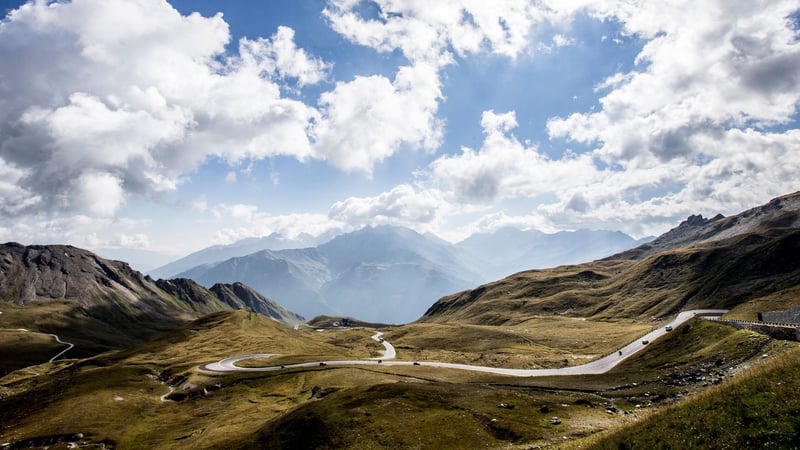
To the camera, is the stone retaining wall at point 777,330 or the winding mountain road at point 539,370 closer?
the stone retaining wall at point 777,330

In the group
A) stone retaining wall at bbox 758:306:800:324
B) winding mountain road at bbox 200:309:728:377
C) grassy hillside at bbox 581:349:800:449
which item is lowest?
winding mountain road at bbox 200:309:728:377

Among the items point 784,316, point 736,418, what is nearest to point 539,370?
point 784,316

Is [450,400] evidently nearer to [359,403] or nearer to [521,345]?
[359,403]

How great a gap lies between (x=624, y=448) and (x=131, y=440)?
84.0m

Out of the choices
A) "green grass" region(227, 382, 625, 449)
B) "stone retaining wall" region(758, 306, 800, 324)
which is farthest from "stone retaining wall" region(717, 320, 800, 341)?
"green grass" region(227, 382, 625, 449)

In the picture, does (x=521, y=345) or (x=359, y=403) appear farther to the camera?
(x=521, y=345)

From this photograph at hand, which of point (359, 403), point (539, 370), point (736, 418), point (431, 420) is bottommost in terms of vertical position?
point (539, 370)

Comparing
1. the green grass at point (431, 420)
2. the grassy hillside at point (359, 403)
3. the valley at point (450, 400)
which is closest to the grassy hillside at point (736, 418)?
the valley at point (450, 400)

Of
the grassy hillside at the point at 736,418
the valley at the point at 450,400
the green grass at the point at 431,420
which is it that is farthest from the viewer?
the green grass at the point at 431,420

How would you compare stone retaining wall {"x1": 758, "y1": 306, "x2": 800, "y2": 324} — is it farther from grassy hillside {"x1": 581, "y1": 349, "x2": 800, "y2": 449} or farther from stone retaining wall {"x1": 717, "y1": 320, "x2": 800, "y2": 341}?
grassy hillside {"x1": 581, "y1": 349, "x2": 800, "y2": 449}

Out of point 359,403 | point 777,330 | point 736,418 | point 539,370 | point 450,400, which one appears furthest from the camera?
point 539,370

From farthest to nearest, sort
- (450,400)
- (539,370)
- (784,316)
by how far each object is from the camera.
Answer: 1. (539,370)
2. (784,316)
3. (450,400)

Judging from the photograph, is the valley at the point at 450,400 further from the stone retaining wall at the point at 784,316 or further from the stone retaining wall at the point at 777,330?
the stone retaining wall at the point at 784,316

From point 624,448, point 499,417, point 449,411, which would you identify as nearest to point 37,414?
point 449,411
